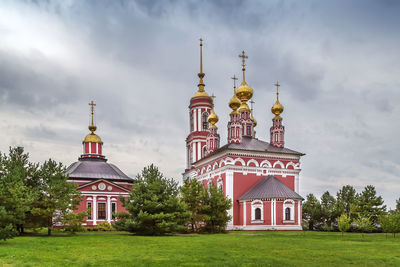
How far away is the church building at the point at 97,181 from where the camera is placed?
44.1 m

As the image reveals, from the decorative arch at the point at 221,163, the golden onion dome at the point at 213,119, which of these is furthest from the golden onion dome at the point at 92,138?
the decorative arch at the point at 221,163

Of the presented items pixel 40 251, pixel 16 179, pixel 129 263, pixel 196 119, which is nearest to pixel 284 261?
pixel 129 263

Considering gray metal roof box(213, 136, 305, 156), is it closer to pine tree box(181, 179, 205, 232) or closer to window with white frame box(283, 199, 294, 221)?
window with white frame box(283, 199, 294, 221)

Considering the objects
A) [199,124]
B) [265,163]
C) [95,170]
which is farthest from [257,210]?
[95,170]

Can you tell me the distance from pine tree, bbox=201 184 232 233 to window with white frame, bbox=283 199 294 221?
827 centimetres

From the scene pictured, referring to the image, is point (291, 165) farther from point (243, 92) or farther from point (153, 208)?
point (153, 208)

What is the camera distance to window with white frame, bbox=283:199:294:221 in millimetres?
38531

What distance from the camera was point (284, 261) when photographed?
45.6 feet

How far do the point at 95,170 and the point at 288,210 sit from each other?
2449 centimetres

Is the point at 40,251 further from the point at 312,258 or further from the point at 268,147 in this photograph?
the point at 268,147

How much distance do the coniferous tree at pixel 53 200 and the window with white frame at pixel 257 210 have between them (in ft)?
59.7

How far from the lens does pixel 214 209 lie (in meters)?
32.3

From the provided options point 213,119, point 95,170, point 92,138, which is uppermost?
point 213,119

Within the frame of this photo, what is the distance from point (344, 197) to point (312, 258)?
103ft
